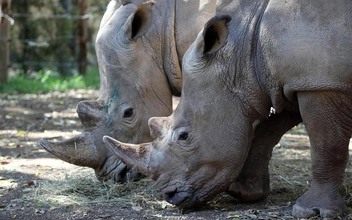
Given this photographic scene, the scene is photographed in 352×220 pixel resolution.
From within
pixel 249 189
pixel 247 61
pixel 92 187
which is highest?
pixel 247 61

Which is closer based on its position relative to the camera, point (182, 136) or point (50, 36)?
point (182, 136)

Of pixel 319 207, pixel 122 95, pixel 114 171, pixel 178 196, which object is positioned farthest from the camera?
pixel 122 95

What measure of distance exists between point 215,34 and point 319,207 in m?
1.44

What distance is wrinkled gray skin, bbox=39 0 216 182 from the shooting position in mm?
6242

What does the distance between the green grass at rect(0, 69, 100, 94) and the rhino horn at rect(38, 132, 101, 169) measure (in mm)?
7675

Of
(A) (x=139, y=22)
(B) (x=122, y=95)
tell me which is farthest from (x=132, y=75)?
(A) (x=139, y=22)

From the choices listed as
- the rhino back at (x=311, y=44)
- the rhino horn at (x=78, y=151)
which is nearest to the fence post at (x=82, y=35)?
the rhino horn at (x=78, y=151)

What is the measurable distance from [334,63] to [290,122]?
1.37m

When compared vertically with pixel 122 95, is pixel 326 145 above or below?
below

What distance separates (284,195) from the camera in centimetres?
600

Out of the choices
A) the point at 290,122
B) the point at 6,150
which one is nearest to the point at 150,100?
the point at 290,122

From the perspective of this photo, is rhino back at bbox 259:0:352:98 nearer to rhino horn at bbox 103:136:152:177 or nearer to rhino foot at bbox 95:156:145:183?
rhino horn at bbox 103:136:152:177

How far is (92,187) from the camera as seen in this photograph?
6281 mm

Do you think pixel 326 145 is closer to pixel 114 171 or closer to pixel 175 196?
pixel 175 196
